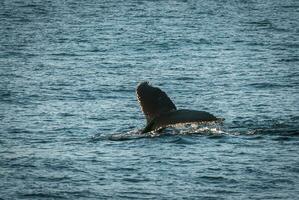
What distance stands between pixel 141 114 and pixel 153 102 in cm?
922

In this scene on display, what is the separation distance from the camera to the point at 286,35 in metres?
71.6

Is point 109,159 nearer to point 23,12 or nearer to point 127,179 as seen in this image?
point 127,179

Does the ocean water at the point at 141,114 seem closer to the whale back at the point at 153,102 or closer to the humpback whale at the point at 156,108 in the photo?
the humpback whale at the point at 156,108

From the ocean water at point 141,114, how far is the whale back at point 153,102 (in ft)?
2.77

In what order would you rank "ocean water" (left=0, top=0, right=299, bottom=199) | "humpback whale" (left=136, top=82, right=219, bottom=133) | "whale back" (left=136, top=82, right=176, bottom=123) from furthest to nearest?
"whale back" (left=136, top=82, right=176, bottom=123)
"humpback whale" (left=136, top=82, right=219, bottom=133)
"ocean water" (left=0, top=0, right=299, bottom=199)

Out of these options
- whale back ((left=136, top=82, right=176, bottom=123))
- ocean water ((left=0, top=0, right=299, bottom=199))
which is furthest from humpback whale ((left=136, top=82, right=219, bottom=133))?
ocean water ((left=0, top=0, right=299, bottom=199))

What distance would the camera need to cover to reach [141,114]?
3594 centimetres

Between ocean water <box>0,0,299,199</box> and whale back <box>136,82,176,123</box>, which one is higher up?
whale back <box>136,82,176,123</box>

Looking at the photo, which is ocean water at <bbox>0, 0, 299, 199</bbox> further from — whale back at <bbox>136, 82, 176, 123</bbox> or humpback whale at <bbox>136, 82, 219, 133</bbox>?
whale back at <bbox>136, 82, 176, 123</bbox>

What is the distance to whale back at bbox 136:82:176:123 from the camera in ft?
87.7

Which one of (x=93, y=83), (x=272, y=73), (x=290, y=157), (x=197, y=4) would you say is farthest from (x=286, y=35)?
(x=197, y=4)

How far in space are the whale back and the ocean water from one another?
844 millimetres

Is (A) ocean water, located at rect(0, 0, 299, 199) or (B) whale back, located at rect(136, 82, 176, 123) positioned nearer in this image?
(A) ocean water, located at rect(0, 0, 299, 199)

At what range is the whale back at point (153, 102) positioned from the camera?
1052 inches
